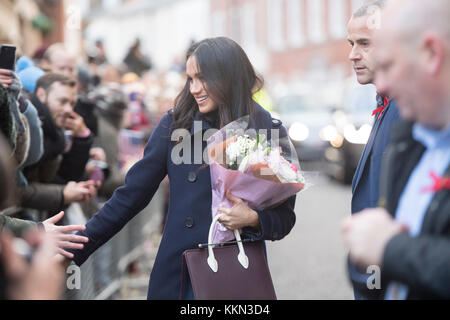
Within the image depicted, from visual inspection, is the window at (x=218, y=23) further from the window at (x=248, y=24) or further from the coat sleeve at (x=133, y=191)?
the coat sleeve at (x=133, y=191)

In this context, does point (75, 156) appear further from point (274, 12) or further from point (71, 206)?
point (274, 12)

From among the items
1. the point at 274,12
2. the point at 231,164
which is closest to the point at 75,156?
the point at 231,164

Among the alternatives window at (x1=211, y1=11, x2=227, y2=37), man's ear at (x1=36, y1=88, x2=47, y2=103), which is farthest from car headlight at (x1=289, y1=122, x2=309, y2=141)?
window at (x1=211, y1=11, x2=227, y2=37)

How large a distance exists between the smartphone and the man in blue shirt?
240cm

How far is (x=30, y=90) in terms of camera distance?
5031 millimetres

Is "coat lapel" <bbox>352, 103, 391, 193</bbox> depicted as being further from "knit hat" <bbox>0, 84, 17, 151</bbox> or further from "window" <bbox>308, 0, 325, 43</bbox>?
"window" <bbox>308, 0, 325, 43</bbox>

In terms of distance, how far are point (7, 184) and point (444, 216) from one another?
1034 millimetres

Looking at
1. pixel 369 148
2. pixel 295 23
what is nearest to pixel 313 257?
pixel 369 148

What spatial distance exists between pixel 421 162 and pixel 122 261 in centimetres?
547

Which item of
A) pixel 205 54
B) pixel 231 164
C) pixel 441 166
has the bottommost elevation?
pixel 231 164

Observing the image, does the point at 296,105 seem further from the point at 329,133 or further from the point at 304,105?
the point at 329,133

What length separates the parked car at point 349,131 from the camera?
13.5 metres

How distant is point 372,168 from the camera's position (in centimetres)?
302

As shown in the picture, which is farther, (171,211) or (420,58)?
(171,211)
